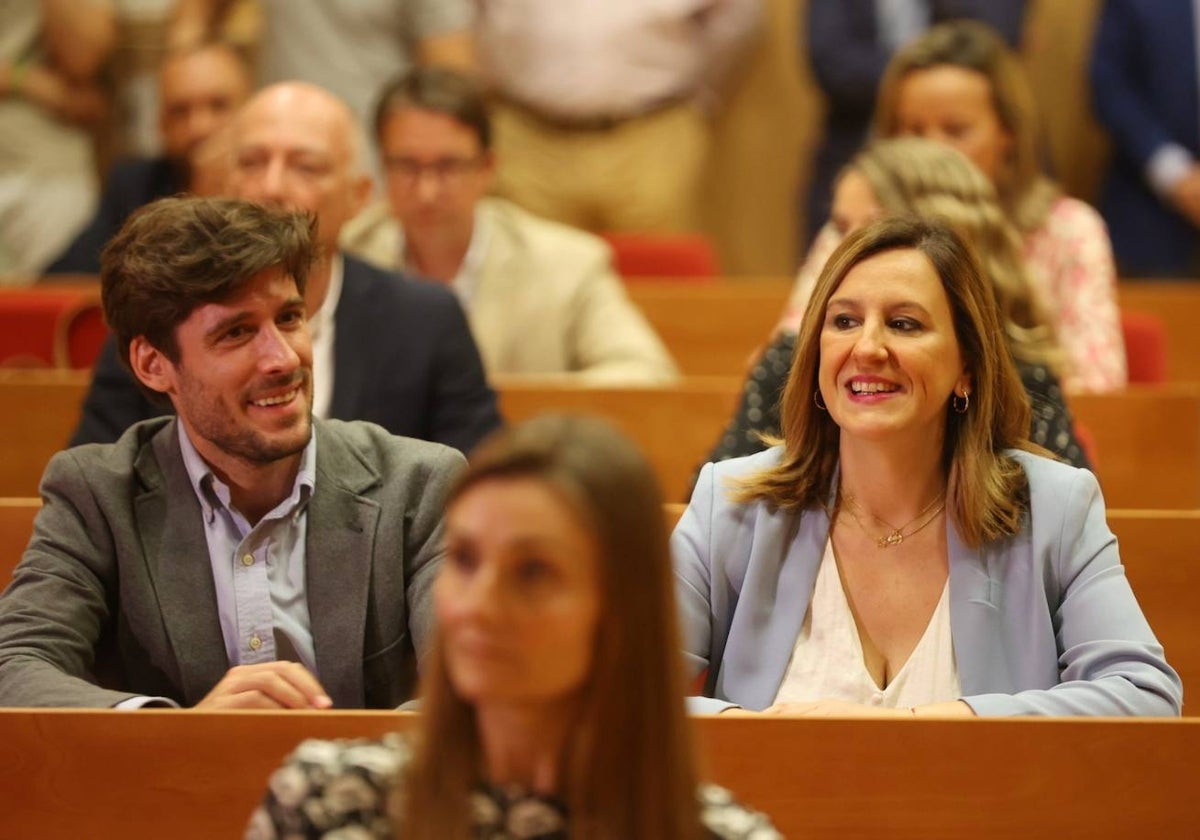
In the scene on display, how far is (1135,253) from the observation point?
15.7ft

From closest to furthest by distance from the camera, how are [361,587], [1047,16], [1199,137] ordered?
1. [361,587]
2. [1199,137]
3. [1047,16]

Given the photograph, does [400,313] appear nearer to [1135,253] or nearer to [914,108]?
[914,108]

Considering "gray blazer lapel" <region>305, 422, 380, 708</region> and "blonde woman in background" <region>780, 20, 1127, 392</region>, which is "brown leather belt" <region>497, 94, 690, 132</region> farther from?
"gray blazer lapel" <region>305, 422, 380, 708</region>

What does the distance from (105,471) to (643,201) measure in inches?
120

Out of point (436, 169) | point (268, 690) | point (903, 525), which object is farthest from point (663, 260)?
point (268, 690)

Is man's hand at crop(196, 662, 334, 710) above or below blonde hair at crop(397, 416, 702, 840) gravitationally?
below

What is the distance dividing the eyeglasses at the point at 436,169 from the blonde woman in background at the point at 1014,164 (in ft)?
2.40

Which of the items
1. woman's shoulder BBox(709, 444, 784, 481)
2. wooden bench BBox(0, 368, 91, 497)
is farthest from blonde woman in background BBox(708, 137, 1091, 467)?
wooden bench BBox(0, 368, 91, 497)

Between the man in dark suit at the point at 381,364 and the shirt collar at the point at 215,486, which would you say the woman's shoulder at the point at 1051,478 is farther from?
the man in dark suit at the point at 381,364

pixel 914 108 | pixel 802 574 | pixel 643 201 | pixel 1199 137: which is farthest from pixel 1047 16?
pixel 802 574

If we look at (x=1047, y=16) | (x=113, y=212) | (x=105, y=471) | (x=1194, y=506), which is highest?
(x=1047, y=16)

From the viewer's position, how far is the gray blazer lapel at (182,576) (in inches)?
76.8

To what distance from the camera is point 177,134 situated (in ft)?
13.4

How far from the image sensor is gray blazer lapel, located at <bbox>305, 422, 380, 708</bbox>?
196 cm
